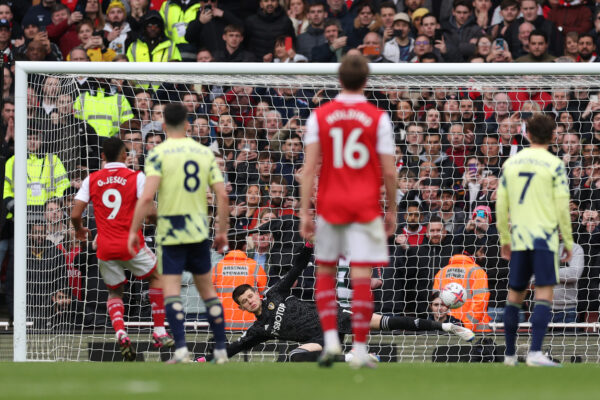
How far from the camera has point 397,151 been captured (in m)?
13.3

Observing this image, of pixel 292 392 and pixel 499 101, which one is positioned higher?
pixel 499 101

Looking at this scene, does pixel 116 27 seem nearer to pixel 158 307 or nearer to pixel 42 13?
pixel 42 13

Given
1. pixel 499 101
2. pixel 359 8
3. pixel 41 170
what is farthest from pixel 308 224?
pixel 359 8

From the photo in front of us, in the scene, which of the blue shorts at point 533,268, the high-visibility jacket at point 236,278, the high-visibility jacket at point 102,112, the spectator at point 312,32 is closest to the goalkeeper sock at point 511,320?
the blue shorts at point 533,268

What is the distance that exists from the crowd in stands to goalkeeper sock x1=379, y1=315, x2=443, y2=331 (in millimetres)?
1033

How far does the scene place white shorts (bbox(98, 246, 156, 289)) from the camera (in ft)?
35.7

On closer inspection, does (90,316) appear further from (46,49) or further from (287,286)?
(46,49)

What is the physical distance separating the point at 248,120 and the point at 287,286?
2840 mm

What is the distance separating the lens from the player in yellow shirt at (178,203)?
27.8ft

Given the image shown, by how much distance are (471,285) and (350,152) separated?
5286mm

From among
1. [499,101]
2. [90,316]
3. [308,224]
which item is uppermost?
[499,101]

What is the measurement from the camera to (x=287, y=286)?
11414 mm

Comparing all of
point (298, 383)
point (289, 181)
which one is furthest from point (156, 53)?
point (298, 383)

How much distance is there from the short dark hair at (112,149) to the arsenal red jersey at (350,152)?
149 inches
